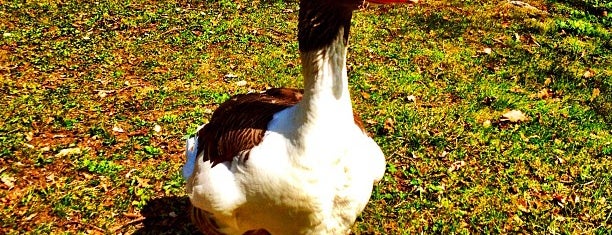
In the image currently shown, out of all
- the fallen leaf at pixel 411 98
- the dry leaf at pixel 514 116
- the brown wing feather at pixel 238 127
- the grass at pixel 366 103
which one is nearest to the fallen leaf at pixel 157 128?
the grass at pixel 366 103

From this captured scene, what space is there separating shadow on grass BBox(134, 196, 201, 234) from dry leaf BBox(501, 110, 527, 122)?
360 cm

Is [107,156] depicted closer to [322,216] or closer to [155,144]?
[155,144]

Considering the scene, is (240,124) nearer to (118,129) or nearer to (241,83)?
(118,129)

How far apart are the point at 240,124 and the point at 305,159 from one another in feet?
2.15

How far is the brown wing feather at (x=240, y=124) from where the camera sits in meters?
3.06

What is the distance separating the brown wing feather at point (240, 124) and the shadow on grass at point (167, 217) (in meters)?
1.04

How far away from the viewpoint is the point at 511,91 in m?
6.47

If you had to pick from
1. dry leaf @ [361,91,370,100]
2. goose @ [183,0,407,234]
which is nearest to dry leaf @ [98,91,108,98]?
dry leaf @ [361,91,370,100]

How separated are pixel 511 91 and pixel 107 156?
4740mm

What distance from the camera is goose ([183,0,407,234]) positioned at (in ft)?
9.04

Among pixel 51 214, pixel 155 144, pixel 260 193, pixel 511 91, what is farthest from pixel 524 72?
pixel 51 214

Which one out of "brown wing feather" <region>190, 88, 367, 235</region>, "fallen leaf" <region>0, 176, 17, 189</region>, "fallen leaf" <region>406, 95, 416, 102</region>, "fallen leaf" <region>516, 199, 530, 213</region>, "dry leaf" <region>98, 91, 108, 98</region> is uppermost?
"brown wing feather" <region>190, 88, 367, 235</region>

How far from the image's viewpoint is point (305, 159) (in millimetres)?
2779

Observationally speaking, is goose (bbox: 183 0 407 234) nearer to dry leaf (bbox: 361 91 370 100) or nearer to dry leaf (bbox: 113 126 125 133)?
dry leaf (bbox: 113 126 125 133)
